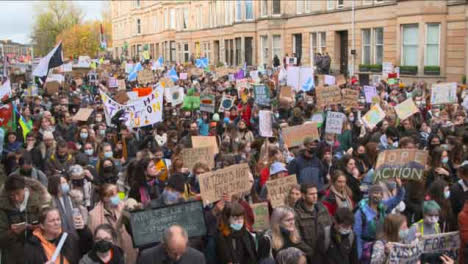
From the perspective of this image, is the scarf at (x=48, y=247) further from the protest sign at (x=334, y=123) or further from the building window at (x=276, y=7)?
the building window at (x=276, y=7)

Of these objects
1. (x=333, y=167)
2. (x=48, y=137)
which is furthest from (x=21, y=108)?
(x=333, y=167)

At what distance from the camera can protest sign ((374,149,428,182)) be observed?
799cm

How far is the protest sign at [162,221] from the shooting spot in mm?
6215

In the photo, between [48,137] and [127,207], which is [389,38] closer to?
[48,137]

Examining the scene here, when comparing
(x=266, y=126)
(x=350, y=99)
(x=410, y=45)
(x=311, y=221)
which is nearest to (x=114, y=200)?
(x=311, y=221)

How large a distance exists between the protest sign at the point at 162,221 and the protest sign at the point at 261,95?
11946 mm

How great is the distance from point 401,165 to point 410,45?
24.3 metres

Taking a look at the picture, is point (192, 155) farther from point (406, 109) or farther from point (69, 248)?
point (406, 109)

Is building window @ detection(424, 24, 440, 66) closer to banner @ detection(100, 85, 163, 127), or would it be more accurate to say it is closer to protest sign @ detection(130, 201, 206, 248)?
banner @ detection(100, 85, 163, 127)

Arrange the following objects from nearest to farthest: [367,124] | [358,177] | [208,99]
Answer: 1. [358,177]
2. [367,124]
3. [208,99]

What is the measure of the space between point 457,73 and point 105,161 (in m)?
22.6

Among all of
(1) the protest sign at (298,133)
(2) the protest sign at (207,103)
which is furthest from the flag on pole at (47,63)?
(1) the protest sign at (298,133)

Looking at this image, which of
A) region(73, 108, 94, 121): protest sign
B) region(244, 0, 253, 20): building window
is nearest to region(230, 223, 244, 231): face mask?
region(73, 108, 94, 121): protest sign

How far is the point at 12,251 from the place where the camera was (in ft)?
19.4
